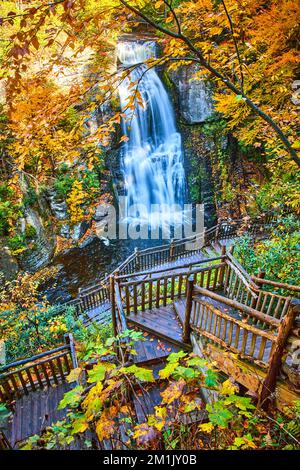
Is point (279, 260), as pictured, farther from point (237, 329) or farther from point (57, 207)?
point (57, 207)

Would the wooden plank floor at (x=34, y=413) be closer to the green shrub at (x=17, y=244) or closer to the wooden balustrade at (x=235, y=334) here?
the wooden balustrade at (x=235, y=334)

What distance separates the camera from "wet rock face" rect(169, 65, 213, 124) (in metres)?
15.3

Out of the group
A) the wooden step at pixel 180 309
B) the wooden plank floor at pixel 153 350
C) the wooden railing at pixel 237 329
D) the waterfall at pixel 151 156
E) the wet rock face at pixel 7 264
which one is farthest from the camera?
the waterfall at pixel 151 156

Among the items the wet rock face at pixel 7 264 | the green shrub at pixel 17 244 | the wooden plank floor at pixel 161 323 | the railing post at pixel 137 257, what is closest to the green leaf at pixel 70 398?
the wooden plank floor at pixel 161 323

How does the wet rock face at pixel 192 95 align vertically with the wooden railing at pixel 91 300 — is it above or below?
above

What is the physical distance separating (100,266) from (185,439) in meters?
11.8

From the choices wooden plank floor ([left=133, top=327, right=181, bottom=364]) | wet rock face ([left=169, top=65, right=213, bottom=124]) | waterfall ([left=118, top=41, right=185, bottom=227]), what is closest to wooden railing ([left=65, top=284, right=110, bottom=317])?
wooden plank floor ([left=133, top=327, right=181, bottom=364])

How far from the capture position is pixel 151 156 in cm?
1655

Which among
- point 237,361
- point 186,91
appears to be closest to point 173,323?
point 237,361

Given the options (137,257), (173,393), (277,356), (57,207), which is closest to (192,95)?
(57,207)

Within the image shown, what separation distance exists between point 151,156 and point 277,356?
1466cm

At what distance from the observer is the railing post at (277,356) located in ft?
11.1

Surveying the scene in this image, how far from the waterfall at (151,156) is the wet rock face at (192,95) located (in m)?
1.00

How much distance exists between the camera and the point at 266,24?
698 centimetres
